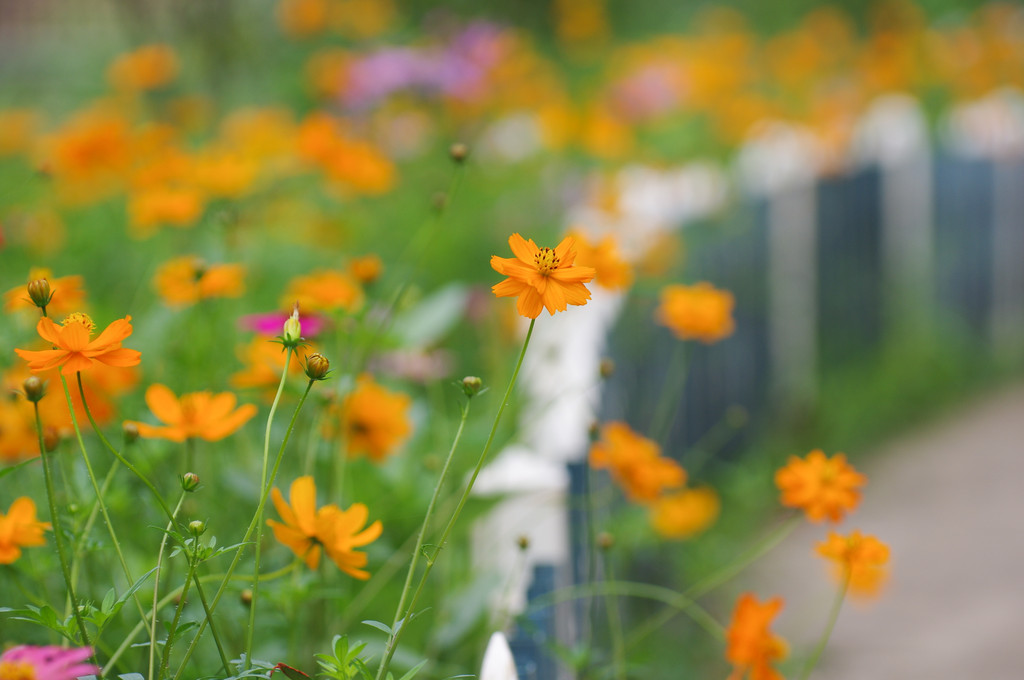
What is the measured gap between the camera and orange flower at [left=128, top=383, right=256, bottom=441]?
696 millimetres

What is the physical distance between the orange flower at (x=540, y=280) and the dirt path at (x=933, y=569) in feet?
4.59

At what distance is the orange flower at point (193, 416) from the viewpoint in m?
0.70

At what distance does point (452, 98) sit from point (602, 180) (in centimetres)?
46

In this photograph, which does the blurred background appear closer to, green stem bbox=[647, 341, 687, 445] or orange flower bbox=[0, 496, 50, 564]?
green stem bbox=[647, 341, 687, 445]

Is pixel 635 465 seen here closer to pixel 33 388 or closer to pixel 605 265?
pixel 605 265

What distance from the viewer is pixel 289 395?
113 cm

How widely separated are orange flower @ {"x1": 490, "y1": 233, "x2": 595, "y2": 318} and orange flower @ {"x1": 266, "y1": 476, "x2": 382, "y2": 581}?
0.19 metres

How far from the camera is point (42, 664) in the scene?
503mm

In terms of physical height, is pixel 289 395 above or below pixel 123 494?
above

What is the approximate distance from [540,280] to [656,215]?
6.09ft

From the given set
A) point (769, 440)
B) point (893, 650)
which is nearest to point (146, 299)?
point (893, 650)

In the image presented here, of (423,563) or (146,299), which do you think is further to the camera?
(146,299)

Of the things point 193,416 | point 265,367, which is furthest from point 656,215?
point 193,416

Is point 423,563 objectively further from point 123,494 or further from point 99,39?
point 99,39
